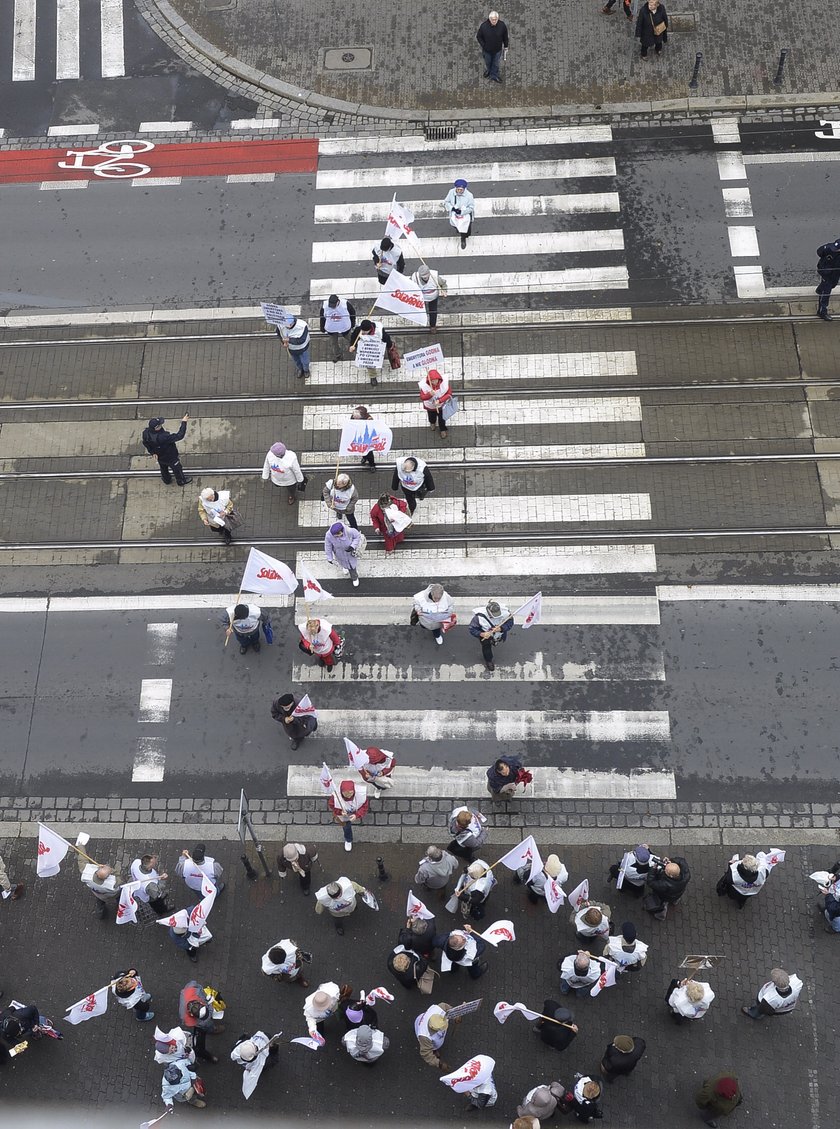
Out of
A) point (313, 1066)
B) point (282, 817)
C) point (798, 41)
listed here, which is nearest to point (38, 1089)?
point (313, 1066)

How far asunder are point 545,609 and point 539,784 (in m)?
3.11

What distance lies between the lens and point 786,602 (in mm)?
19906

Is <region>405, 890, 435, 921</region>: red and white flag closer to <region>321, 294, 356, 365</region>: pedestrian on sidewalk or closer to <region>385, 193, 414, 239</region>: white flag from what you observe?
<region>321, 294, 356, 365</region>: pedestrian on sidewalk

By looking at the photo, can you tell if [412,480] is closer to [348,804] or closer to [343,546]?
[343,546]

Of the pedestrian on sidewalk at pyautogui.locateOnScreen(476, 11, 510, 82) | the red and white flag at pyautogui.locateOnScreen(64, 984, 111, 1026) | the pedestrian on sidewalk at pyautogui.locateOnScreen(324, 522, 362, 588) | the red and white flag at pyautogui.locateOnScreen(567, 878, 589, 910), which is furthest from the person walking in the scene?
the pedestrian on sidewalk at pyautogui.locateOnScreen(476, 11, 510, 82)

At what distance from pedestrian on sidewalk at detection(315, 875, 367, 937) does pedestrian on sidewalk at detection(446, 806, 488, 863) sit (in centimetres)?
154

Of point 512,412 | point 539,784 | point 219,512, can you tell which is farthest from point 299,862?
point 512,412

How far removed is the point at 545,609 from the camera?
65.8ft

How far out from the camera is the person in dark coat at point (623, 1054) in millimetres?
15127

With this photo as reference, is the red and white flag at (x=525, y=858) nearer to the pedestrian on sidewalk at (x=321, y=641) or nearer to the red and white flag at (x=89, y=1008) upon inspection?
the pedestrian on sidewalk at (x=321, y=641)

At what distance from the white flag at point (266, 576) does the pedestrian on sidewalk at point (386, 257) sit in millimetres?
6864

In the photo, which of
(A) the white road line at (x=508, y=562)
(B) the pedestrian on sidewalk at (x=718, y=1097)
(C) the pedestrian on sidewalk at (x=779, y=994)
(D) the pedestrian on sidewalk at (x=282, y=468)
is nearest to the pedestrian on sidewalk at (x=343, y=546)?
(A) the white road line at (x=508, y=562)

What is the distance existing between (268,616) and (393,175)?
10871 mm

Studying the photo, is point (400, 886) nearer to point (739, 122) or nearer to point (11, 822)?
point (11, 822)
